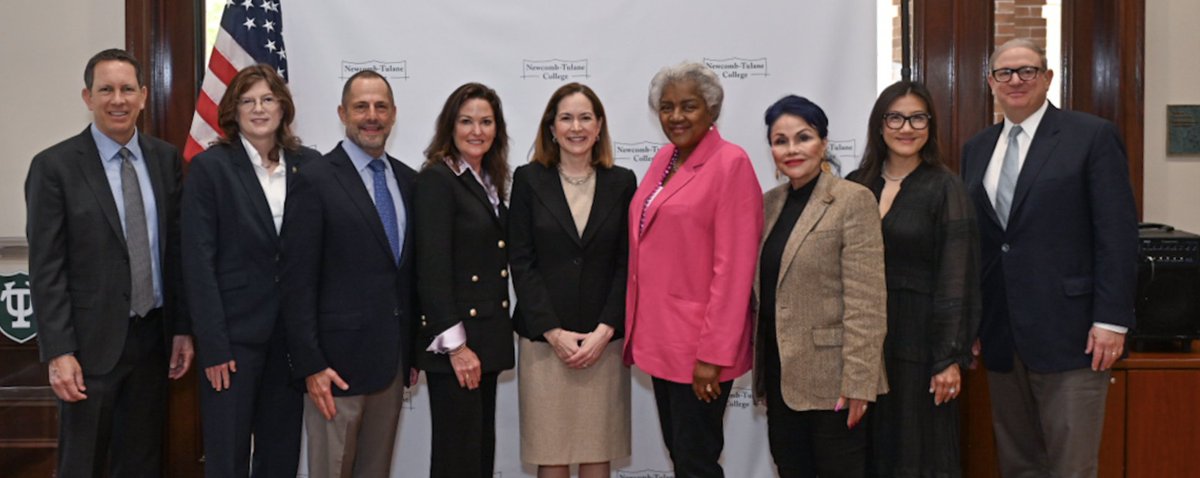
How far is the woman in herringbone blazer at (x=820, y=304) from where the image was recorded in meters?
2.49

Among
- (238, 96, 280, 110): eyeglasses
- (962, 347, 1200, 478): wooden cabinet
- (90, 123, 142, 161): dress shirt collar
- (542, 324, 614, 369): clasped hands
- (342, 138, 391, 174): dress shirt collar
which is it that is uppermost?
(238, 96, 280, 110): eyeglasses

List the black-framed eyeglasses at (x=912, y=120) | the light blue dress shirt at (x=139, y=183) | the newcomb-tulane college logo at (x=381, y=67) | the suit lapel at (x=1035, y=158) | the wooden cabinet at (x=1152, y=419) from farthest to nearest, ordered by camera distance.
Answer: the newcomb-tulane college logo at (x=381, y=67)
the wooden cabinet at (x=1152, y=419)
the light blue dress shirt at (x=139, y=183)
the suit lapel at (x=1035, y=158)
the black-framed eyeglasses at (x=912, y=120)

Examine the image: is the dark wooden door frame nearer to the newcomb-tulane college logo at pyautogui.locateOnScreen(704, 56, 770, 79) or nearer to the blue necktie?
the blue necktie

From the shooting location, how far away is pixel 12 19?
12.5 feet

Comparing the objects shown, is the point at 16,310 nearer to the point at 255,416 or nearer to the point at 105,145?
the point at 105,145

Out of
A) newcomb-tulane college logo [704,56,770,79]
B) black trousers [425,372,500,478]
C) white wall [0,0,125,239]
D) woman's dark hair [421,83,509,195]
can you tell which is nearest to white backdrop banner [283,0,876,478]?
newcomb-tulane college logo [704,56,770,79]

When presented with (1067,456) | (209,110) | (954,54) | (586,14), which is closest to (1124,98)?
(954,54)

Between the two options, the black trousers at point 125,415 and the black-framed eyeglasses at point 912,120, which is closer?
the black-framed eyeglasses at point 912,120

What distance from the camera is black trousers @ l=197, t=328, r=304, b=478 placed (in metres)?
2.76

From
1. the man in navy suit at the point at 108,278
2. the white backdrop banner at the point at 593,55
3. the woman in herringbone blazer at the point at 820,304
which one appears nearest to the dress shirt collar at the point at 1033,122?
the woman in herringbone blazer at the point at 820,304

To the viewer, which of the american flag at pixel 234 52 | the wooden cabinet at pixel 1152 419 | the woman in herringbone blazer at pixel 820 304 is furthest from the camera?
the american flag at pixel 234 52

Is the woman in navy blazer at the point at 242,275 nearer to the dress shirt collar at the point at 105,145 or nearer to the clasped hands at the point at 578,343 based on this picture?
the dress shirt collar at the point at 105,145

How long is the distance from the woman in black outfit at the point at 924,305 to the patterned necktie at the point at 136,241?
2.27m

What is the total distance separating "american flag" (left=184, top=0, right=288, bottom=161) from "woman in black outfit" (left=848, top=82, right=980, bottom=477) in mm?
2445
